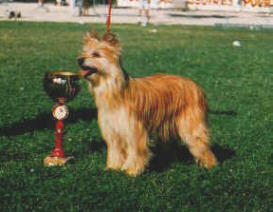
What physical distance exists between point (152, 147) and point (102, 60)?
7.88 feet

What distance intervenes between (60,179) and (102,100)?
1.05m

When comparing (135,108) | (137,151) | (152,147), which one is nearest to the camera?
(135,108)

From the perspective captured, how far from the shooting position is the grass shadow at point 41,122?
28.9ft

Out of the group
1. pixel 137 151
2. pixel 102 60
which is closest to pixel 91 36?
pixel 102 60

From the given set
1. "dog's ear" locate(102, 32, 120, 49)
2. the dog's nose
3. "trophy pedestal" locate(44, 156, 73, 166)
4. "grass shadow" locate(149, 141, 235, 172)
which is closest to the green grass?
"grass shadow" locate(149, 141, 235, 172)

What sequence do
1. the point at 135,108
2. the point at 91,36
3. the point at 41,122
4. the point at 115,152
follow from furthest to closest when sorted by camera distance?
the point at 41,122, the point at 115,152, the point at 135,108, the point at 91,36

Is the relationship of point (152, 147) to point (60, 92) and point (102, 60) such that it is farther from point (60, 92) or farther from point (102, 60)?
point (102, 60)

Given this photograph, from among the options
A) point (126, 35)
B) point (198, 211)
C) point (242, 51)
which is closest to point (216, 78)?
point (242, 51)

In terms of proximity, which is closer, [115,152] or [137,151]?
[137,151]

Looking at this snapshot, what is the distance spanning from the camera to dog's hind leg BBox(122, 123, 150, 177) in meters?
6.49

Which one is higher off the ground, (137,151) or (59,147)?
(137,151)

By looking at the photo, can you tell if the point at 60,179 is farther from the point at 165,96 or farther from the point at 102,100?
the point at 165,96

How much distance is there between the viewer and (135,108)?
6.45 m

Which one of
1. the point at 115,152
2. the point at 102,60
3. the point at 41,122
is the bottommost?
the point at 41,122
